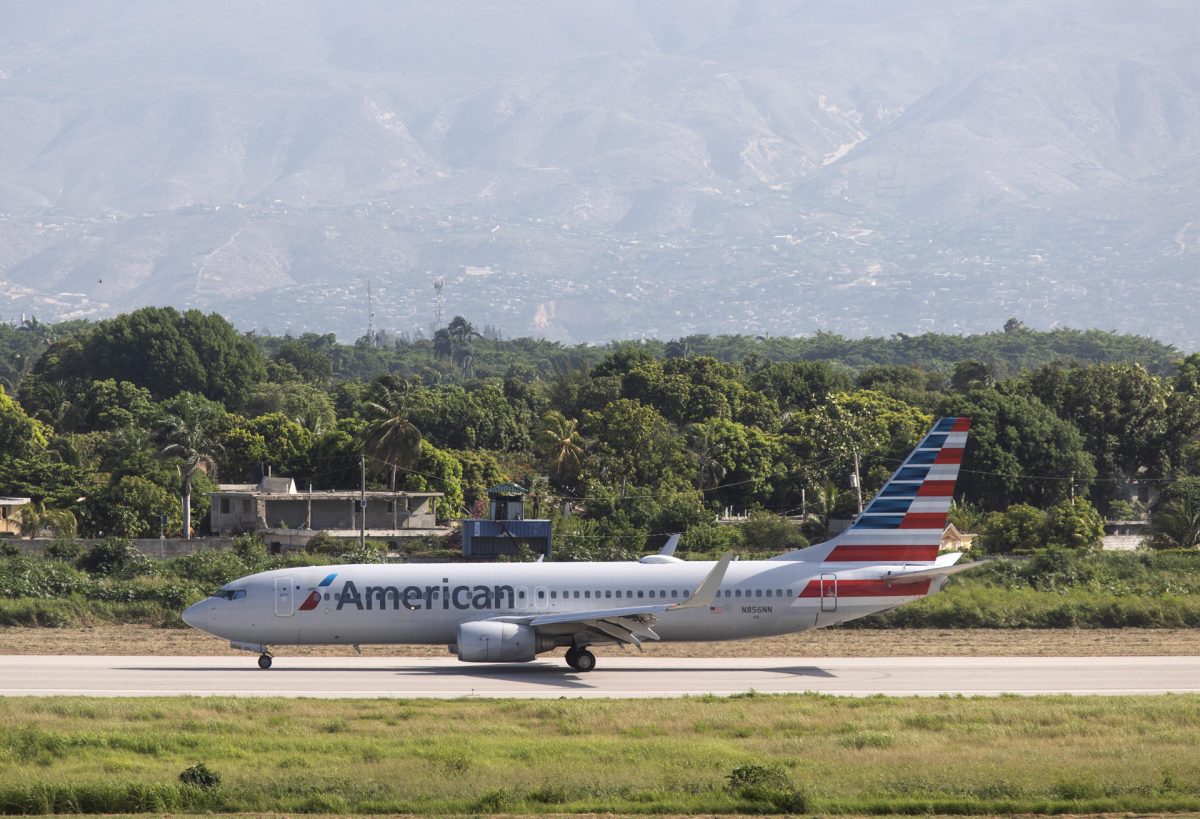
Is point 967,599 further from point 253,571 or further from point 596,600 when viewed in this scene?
point 253,571

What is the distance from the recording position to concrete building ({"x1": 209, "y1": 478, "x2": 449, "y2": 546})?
9231 centimetres

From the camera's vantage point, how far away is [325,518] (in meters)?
94.6

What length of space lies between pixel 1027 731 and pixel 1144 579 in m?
30.3

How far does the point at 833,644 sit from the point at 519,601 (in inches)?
433

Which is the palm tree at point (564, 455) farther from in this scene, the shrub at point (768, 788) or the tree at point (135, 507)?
the shrub at point (768, 788)

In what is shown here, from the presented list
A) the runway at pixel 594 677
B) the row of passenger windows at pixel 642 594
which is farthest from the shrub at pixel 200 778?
the row of passenger windows at pixel 642 594

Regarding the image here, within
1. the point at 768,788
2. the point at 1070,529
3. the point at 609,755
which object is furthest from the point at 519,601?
the point at 1070,529

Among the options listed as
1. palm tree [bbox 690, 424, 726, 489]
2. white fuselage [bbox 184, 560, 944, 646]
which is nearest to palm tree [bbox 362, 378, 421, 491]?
palm tree [bbox 690, 424, 726, 489]

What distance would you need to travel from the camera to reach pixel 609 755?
2894 cm

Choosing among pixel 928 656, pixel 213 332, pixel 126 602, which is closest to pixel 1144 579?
pixel 928 656

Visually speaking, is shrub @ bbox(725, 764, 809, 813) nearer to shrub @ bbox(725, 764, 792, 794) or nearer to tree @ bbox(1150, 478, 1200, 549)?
shrub @ bbox(725, 764, 792, 794)

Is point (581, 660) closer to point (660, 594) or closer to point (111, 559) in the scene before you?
point (660, 594)

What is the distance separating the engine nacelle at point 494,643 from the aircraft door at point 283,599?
4.85 metres

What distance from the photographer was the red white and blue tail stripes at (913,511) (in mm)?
43281
